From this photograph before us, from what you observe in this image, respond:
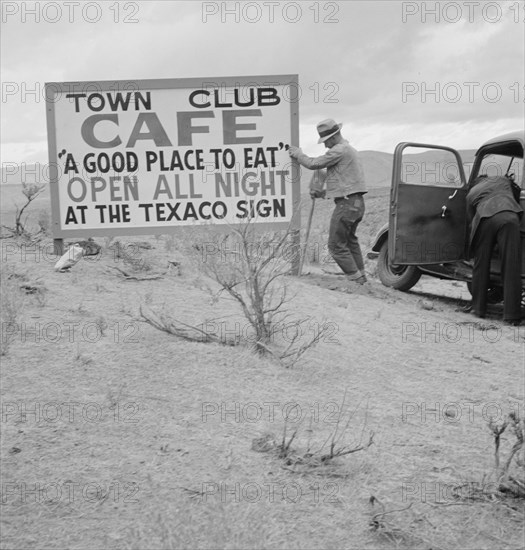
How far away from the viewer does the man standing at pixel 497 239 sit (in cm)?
788

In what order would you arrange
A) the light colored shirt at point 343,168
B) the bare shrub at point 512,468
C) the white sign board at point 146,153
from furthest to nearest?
the light colored shirt at point 343,168
the white sign board at point 146,153
the bare shrub at point 512,468

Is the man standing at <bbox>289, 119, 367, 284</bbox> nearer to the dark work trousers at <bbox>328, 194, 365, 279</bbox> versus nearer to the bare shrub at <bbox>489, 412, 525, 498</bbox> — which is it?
the dark work trousers at <bbox>328, 194, 365, 279</bbox>

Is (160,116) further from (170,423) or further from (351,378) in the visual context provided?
(170,423)

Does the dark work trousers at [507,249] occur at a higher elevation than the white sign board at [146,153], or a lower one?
lower

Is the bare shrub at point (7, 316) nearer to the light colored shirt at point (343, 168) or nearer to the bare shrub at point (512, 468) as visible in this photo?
the bare shrub at point (512, 468)

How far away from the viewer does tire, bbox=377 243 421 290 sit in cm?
965

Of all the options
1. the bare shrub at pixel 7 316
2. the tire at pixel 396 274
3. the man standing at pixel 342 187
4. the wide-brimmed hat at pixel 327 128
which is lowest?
the tire at pixel 396 274

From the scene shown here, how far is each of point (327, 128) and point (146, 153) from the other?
2.07 meters

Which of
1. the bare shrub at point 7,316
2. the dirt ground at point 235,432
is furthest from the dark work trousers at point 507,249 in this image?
the bare shrub at point 7,316

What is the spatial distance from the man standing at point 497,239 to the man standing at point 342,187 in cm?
131

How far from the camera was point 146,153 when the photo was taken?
8.58 metres

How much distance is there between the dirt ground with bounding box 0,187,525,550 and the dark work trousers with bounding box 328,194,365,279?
2.40m

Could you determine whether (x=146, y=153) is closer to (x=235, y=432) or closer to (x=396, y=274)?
(x=396, y=274)

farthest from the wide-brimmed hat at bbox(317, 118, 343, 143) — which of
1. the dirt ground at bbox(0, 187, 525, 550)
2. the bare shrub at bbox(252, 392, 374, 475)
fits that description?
the bare shrub at bbox(252, 392, 374, 475)
